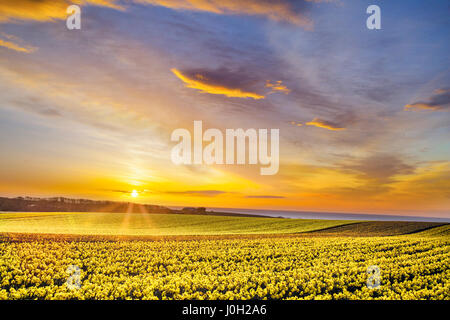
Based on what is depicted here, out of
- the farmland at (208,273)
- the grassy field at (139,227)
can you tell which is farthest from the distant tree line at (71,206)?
the farmland at (208,273)

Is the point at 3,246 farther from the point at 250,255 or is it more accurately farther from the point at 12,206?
the point at 12,206

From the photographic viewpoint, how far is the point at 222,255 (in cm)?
1962

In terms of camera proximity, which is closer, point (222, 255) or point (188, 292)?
point (188, 292)

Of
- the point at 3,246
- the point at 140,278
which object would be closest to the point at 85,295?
the point at 140,278

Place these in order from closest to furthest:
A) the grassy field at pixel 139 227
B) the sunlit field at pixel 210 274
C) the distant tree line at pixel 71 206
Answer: the sunlit field at pixel 210 274 < the grassy field at pixel 139 227 < the distant tree line at pixel 71 206
